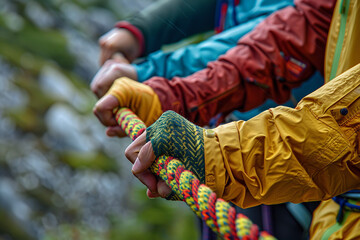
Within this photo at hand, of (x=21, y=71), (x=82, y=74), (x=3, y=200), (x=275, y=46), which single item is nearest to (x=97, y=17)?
(x=82, y=74)

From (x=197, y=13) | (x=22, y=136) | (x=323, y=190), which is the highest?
(x=197, y=13)

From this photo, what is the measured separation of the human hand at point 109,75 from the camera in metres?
1.36

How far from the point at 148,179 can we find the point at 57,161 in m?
4.33

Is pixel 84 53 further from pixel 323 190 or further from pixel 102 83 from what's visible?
pixel 323 190

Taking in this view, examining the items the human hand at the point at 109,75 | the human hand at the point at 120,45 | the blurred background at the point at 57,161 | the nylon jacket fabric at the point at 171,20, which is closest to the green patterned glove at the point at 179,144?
the human hand at the point at 109,75

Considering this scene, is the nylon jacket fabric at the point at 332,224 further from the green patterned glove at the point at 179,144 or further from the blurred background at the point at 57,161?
the blurred background at the point at 57,161

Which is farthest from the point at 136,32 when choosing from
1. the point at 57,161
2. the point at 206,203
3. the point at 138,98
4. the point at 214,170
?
the point at 57,161

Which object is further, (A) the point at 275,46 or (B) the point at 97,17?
(B) the point at 97,17

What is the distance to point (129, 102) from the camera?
121 centimetres

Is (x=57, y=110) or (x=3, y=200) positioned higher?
(x=57, y=110)

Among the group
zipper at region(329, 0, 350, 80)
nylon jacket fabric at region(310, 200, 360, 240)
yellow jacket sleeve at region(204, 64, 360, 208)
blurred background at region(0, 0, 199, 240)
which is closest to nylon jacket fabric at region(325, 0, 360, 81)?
zipper at region(329, 0, 350, 80)

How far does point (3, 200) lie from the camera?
4.13 metres

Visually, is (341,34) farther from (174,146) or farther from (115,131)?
(115,131)

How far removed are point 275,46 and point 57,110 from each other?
450cm
